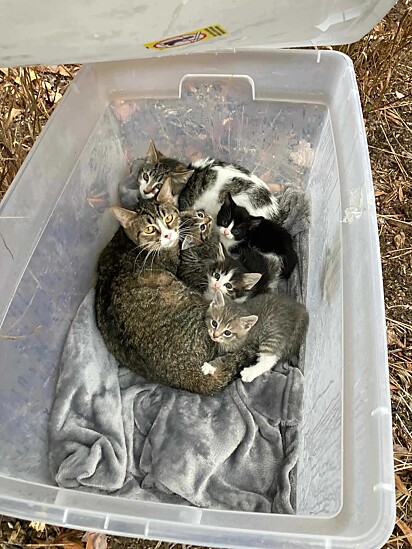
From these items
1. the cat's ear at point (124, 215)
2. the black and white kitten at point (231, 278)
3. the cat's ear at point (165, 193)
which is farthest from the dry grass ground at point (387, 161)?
the black and white kitten at point (231, 278)

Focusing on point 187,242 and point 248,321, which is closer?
point 248,321

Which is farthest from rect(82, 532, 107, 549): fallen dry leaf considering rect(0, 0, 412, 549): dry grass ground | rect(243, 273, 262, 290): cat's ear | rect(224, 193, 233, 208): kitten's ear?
rect(224, 193, 233, 208): kitten's ear

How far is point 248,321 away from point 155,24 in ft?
2.98

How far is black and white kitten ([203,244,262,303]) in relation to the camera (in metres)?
1.75

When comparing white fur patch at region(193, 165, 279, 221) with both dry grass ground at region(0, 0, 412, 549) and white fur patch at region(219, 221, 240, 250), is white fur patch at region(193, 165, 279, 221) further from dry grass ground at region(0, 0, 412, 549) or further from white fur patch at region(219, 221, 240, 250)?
dry grass ground at region(0, 0, 412, 549)

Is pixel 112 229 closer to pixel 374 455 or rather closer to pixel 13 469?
pixel 13 469

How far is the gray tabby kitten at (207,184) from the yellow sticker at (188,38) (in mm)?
752

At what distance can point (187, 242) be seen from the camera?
1885 millimetres

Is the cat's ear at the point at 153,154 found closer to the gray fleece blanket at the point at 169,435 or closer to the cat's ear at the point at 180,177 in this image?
the cat's ear at the point at 180,177

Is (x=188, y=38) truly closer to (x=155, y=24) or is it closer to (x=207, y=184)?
(x=155, y=24)

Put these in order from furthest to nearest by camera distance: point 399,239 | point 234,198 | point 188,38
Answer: point 399,239 < point 234,198 < point 188,38

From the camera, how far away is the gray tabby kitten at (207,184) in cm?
192

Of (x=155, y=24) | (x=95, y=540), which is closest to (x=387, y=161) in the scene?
(x=155, y=24)

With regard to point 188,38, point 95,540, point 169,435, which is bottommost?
point 95,540
